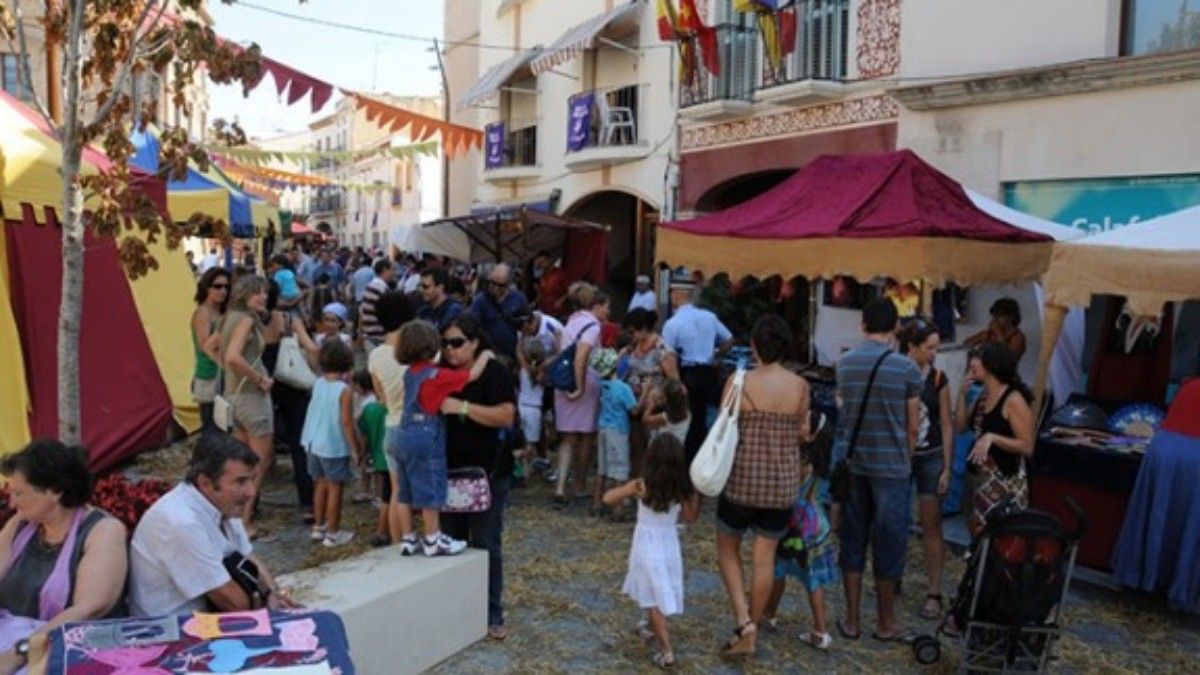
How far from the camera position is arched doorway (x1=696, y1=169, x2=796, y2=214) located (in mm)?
14906

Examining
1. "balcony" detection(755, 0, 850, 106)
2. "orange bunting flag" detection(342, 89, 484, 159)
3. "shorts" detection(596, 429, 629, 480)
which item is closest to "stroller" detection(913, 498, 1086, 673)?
"shorts" detection(596, 429, 629, 480)

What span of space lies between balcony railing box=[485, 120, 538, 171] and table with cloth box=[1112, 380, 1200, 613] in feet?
54.8

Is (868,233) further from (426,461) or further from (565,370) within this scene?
(426,461)

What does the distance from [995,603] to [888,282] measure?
4.51m

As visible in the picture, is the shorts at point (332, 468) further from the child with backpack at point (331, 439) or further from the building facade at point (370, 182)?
the building facade at point (370, 182)

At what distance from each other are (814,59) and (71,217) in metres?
10.2

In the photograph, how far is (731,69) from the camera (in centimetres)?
1429

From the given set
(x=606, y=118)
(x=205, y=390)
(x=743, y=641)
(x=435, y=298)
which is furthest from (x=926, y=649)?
(x=606, y=118)

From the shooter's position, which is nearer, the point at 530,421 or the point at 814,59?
the point at 530,421

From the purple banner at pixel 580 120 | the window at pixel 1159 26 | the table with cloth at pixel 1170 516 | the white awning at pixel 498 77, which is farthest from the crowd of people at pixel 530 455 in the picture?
the white awning at pixel 498 77

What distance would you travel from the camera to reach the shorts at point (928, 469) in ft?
18.1

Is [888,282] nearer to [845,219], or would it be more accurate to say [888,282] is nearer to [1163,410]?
A: [845,219]

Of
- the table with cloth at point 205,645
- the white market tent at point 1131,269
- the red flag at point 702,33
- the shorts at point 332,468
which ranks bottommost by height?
the shorts at point 332,468

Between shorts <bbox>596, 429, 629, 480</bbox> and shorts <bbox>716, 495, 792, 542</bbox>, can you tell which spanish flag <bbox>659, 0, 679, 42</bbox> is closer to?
shorts <bbox>596, 429, 629, 480</bbox>
